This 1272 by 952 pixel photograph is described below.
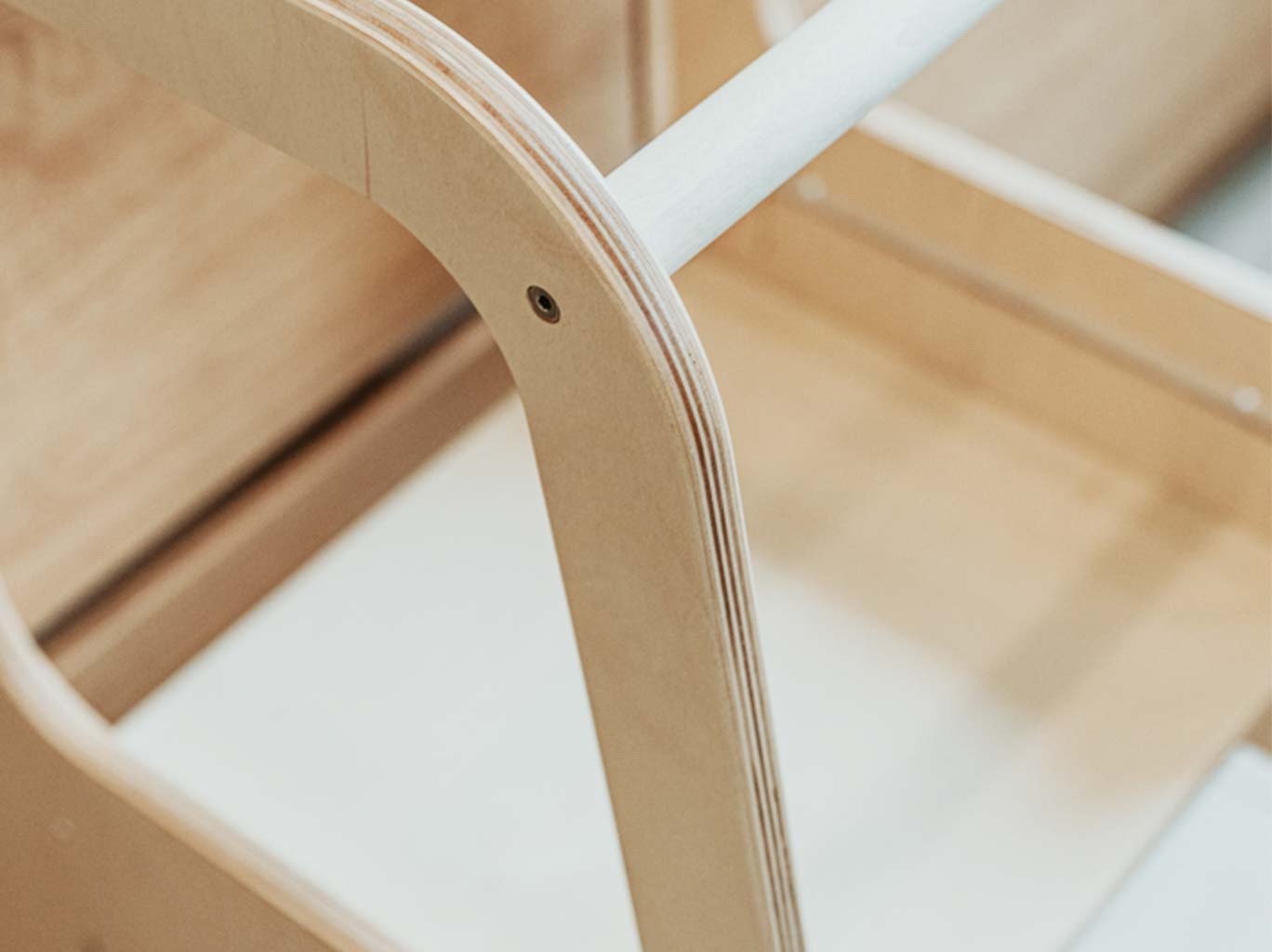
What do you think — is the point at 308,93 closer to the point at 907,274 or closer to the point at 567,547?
the point at 567,547

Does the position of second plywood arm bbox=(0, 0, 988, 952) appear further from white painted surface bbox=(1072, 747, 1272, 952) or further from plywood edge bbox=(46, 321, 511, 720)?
plywood edge bbox=(46, 321, 511, 720)

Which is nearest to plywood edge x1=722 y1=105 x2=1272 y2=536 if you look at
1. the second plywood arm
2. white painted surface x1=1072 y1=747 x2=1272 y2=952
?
white painted surface x1=1072 y1=747 x2=1272 y2=952

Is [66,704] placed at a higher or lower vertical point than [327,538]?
higher

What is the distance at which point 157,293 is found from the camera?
2.48 feet

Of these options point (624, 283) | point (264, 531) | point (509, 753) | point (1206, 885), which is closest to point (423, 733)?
point (509, 753)

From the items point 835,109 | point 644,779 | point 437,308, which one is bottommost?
point 437,308

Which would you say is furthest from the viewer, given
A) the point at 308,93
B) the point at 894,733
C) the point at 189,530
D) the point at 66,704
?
the point at 189,530

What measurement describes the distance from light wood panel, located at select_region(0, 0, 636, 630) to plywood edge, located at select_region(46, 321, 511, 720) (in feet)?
0.06

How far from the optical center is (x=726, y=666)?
14.6 inches

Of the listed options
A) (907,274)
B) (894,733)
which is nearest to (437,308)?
(907,274)

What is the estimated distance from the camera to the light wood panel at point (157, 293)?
68 cm

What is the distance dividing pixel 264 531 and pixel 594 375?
0.57m

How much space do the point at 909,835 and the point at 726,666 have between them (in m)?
0.37

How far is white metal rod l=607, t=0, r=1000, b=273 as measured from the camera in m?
0.36
